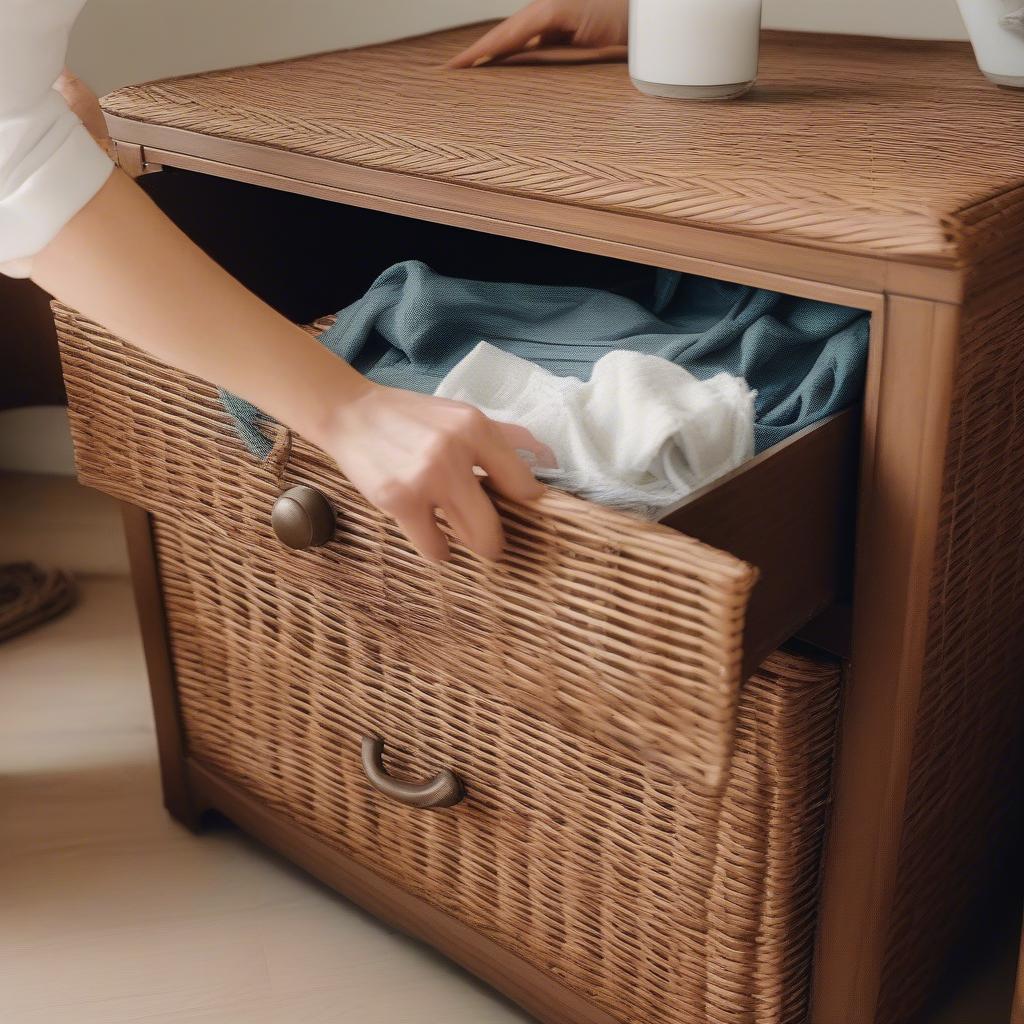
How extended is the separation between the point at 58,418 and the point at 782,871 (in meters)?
1.46

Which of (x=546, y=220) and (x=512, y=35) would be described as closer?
(x=546, y=220)

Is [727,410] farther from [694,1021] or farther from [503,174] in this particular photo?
[694,1021]

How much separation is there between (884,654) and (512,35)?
639mm

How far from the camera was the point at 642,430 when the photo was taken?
645 millimetres

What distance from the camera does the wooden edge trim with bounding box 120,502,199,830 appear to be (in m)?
1.07

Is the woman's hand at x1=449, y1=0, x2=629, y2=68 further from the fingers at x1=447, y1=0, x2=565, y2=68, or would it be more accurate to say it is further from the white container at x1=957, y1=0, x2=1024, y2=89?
the white container at x1=957, y1=0, x2=1024, y2=89

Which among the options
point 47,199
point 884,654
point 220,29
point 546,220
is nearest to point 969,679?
point 884,654

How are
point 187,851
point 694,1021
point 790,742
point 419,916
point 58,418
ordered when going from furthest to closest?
point 58,418
point 187,851
point 419,916
point 694,1021
point 790,742

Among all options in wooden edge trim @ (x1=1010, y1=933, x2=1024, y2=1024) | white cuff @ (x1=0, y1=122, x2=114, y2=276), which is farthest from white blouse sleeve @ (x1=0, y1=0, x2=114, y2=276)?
wooden edge trim @ (x1=1010, y1=933, x2=1024, y2=1024)

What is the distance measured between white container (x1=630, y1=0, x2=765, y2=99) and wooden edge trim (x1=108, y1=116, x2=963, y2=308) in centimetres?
20

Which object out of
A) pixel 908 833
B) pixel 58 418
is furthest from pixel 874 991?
pixel 58 418

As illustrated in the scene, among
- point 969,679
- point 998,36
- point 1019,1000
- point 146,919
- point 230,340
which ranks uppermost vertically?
point 998,36

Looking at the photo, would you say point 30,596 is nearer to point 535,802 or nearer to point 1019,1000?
point 535,802

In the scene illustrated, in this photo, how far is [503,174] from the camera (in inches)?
28.6
